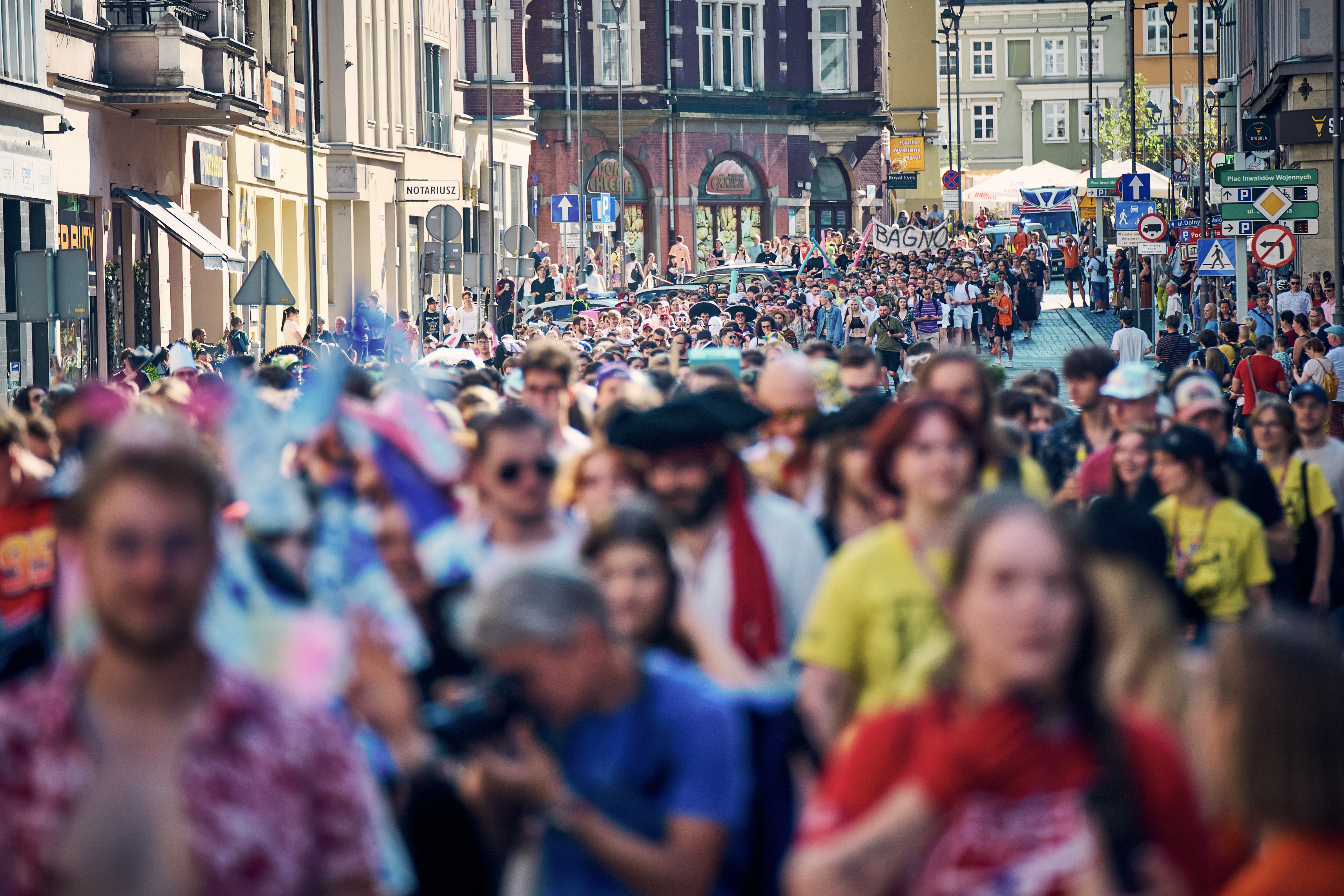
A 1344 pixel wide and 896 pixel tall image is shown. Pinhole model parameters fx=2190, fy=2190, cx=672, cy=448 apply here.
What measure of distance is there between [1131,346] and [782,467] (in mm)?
19846

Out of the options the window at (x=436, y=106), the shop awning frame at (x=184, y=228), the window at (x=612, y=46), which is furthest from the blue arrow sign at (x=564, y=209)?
the window at (x=612, y=46)

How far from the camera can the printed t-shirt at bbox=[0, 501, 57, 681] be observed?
682 centimetres

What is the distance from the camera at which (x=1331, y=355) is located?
21.5 m

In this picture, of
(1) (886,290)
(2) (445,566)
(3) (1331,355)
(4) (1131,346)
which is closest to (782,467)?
(2) (445,566)

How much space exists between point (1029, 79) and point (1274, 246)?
317 ft

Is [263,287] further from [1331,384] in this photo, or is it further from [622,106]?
[622,106]

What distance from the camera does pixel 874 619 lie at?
5.12 metres

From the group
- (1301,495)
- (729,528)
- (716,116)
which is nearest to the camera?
(729,528)

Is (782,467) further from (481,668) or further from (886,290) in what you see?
(886,290)

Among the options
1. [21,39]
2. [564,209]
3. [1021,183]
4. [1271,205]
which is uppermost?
[1021,183]

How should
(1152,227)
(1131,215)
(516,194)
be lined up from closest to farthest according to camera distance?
(1152,227)
(1131,215)
(516,194)

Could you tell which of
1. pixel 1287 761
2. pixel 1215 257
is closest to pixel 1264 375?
pixel 1215 257

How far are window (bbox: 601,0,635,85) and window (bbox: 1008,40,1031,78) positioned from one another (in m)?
49.0

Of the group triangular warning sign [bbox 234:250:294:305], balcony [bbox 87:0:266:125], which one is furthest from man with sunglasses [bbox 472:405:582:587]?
balcony [bbox 87:0:266:125]
